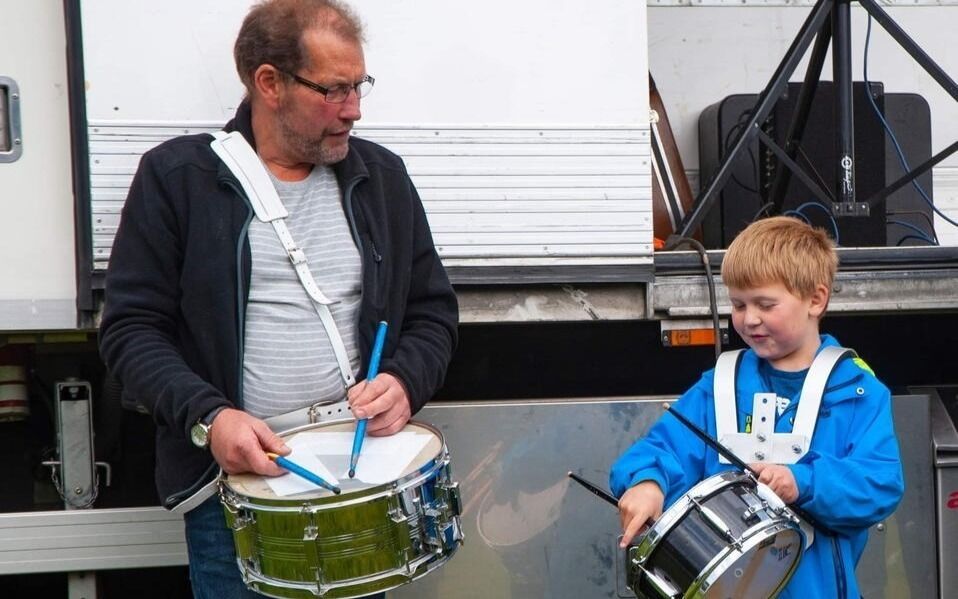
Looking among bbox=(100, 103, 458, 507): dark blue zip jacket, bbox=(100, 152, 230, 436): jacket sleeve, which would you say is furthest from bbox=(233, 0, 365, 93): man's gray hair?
bbox=(100, 152, 230, 436): jacket sleeve

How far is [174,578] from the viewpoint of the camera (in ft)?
12.8

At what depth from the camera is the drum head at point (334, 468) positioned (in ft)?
7.89

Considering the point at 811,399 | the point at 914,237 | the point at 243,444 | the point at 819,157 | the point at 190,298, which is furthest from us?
the point at 914,237

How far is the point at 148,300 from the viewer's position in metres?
2.64

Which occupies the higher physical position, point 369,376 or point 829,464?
point 369,376

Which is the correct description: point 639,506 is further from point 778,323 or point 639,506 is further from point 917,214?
point 917,214

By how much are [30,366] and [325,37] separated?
1.41 metres

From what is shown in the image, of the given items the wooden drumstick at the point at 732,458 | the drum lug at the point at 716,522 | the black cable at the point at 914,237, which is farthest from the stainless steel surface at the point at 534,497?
the black cable at the point at 914,237

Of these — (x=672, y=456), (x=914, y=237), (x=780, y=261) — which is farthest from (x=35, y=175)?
(x=914, y=237)

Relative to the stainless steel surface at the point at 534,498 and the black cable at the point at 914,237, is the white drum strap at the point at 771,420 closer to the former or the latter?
the stainless steel surface at the point at 534,498

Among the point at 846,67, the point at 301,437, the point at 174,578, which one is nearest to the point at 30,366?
the point at 174,578

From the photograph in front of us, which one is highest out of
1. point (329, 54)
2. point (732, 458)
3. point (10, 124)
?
point (329, 54)

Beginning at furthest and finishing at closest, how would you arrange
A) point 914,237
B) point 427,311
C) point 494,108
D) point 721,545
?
point 914,237
point 494,108
point 427,311
point 721,545

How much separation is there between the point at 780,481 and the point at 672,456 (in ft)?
0.87
